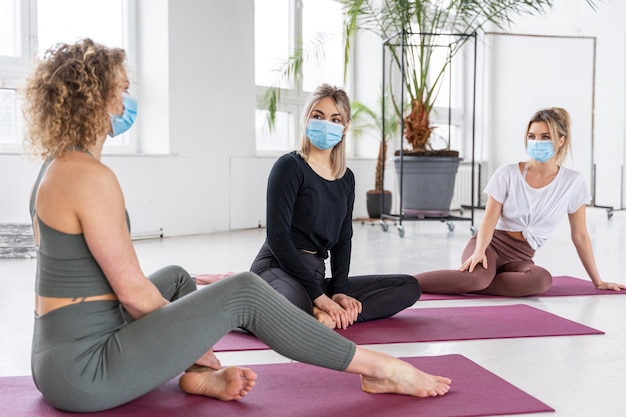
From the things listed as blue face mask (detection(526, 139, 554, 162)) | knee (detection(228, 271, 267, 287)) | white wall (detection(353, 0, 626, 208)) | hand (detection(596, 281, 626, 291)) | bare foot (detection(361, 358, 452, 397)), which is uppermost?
white wall (detection(353, 0, 626, 208))

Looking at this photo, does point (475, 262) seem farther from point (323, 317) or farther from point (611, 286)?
point (323, 317)

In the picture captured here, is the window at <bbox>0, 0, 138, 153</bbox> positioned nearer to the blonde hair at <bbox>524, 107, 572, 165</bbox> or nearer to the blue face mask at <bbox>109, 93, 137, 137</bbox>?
the blonde hair at <bbox>524, 107, 572, 165</bbox>

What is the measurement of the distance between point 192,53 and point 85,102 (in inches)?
186

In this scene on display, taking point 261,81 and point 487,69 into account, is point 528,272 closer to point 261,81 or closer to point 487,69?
point 261,81

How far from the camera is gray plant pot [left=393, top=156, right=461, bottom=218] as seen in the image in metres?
6.34

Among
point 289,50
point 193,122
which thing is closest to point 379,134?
point 289,50

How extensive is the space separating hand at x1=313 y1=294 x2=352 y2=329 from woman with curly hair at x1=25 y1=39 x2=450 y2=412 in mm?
902

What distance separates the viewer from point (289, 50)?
7449mm

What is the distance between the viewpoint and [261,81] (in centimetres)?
718

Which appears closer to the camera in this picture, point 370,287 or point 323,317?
point 323,317

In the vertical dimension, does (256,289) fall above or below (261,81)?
below

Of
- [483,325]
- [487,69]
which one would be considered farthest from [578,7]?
[483,325]

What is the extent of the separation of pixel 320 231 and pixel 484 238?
100 cm

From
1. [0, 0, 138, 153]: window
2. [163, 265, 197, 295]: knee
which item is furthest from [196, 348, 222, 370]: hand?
[0, 0, 138, 153]: window
